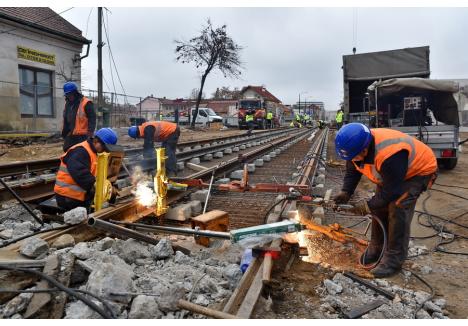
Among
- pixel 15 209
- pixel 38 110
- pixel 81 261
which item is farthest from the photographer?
pixel 38 110

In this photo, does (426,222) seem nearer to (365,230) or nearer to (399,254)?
(365,230)

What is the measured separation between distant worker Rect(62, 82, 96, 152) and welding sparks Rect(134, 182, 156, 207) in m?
2.36

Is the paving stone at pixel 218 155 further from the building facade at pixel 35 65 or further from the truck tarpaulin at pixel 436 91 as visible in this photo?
the building facade at pixel 35 65

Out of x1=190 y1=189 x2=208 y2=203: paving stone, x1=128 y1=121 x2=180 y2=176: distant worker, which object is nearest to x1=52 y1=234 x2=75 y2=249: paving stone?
x1=190 y1=189 x2=208 y2=203: paving stone

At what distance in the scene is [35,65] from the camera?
18.6 metres

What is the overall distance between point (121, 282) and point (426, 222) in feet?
16.1

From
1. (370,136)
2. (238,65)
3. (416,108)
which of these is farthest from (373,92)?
(238,65)

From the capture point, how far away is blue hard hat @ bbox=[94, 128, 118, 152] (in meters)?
5.12

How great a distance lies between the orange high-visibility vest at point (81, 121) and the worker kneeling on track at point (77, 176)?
2.67 m

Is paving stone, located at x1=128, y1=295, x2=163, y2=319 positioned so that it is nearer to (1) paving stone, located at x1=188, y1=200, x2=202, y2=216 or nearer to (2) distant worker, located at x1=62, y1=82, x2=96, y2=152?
(1) paving stone, located at x1=188, y1=200, x2=202, y2=216

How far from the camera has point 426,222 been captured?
6.12 meters

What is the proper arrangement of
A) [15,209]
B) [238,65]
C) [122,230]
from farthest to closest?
[238,65]
[15,209]
[122,230]

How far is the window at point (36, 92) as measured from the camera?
18188mm

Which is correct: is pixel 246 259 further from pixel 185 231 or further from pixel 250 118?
pixel 250 118
